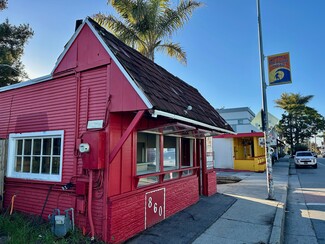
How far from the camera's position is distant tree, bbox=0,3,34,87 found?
51.8 feet

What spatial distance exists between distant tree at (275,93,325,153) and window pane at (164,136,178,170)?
48.2 m

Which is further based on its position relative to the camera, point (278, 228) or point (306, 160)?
point (306, 160)

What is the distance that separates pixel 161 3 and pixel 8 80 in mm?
12060

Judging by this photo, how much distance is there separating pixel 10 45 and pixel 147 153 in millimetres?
15510

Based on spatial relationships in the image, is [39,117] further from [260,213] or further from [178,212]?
[260,213]

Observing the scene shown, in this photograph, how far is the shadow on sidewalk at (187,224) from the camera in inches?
201

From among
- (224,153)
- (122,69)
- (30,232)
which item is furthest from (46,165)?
(224,153)

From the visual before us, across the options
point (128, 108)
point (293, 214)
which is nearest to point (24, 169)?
point (128, 108)

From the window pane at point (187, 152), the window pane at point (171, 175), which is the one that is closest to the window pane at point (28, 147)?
the window pane at point (171, 175)

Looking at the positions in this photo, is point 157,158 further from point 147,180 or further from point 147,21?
point 147,21

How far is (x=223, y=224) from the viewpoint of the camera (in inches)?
247

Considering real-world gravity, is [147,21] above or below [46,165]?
above

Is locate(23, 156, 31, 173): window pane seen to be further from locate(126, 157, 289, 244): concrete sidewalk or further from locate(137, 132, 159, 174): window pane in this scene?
locate(126, 157, 289, 244): concrete sidewalk

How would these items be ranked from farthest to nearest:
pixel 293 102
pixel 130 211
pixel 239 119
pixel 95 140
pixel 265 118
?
pixel 293 102 < pixel 239 119 < pixel 265 118 < pixel 130 211 < pixel 95 140
